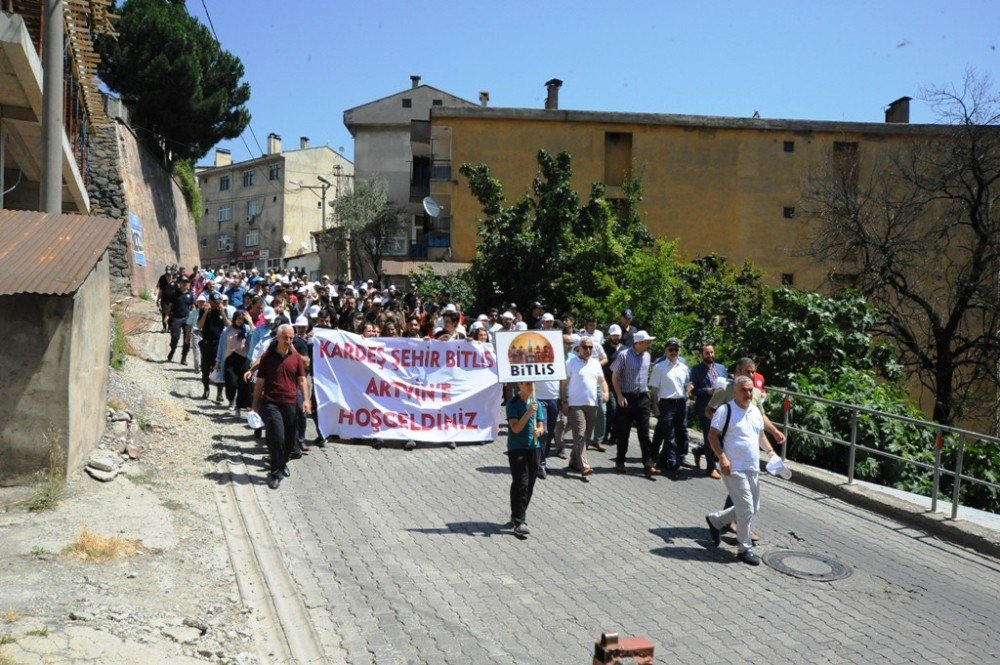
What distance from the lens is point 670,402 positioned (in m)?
11.4

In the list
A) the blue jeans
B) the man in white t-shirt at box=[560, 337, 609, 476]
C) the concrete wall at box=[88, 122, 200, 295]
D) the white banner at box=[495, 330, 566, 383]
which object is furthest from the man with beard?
the white banner at box=[495, 330, 566, 383]

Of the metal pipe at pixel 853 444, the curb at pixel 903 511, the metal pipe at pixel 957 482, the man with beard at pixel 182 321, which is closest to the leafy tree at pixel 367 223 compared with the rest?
the man with beard at pixel 182 321

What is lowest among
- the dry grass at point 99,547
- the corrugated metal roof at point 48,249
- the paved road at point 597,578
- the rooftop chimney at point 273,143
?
the paved road at point 597,578

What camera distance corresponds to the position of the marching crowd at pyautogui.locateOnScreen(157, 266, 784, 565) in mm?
8344

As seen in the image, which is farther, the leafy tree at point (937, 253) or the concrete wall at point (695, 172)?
the concrete wall at point (695, 172)

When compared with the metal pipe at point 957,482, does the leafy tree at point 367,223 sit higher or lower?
higher

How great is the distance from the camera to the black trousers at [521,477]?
28.2 feet

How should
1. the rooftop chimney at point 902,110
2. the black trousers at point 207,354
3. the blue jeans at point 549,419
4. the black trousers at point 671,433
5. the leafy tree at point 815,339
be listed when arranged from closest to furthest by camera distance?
1. the black trousers at point 671,433
2. the blue jeans at point 549,419
3. the black trousers at point 207,354
4. the leafy tree at point 815,339
5. the rooftop chimney at point 902,110

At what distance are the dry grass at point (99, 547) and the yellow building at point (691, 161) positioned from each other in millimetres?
28661

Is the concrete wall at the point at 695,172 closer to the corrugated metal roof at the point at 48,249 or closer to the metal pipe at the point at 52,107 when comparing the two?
the metal pipe at the point at 52,107

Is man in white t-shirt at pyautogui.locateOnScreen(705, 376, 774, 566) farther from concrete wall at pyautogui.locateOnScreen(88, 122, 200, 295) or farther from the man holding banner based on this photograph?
concrete wall at pyautogui.locateOnScreen(88, 122, 200, 295)

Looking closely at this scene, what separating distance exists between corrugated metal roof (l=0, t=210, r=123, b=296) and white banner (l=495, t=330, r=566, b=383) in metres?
4.36

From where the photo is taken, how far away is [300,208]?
73875 millimetres

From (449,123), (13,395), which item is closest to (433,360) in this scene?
(13,395)
